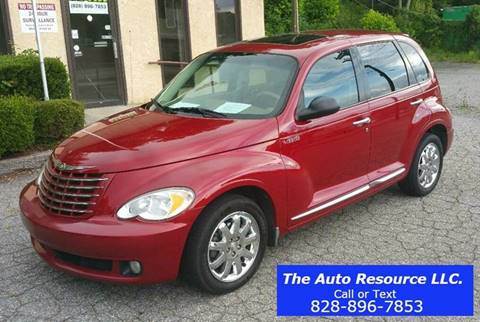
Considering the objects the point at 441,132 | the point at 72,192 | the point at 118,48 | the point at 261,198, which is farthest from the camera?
the point at 118,48

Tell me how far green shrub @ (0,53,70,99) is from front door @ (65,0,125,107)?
1668mm

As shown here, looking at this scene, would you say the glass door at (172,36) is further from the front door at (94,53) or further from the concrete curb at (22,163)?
the concrete curb at (22,163)

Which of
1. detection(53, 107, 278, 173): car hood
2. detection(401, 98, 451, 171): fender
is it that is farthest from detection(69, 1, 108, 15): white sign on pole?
detection(401, 98, 451, 171): fender

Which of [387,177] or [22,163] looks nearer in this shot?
[387,177]

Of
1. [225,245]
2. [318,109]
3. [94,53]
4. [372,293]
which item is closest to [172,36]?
[94,53]

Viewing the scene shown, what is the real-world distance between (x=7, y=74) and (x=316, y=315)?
622 centimetres

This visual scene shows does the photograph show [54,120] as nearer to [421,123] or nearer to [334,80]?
[334,80]

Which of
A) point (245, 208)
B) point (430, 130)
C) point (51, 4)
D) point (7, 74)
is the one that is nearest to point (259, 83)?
point (245, 208)

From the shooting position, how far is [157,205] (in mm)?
3303

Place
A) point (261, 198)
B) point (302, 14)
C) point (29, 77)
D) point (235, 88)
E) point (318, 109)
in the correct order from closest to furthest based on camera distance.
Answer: point (261, 198) → point (318, 109) → point (235, 88) → point (29, 77) → point (302, 14)

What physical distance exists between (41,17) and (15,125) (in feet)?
11.9

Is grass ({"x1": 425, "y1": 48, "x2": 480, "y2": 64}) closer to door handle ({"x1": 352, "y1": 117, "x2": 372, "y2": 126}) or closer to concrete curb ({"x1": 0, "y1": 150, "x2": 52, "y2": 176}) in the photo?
door handle ({"x1": 352, "y1": 117, "x2": 372, "y2": 126})

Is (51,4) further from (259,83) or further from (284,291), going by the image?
(284,291)

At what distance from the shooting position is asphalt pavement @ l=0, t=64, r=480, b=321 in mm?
3516
